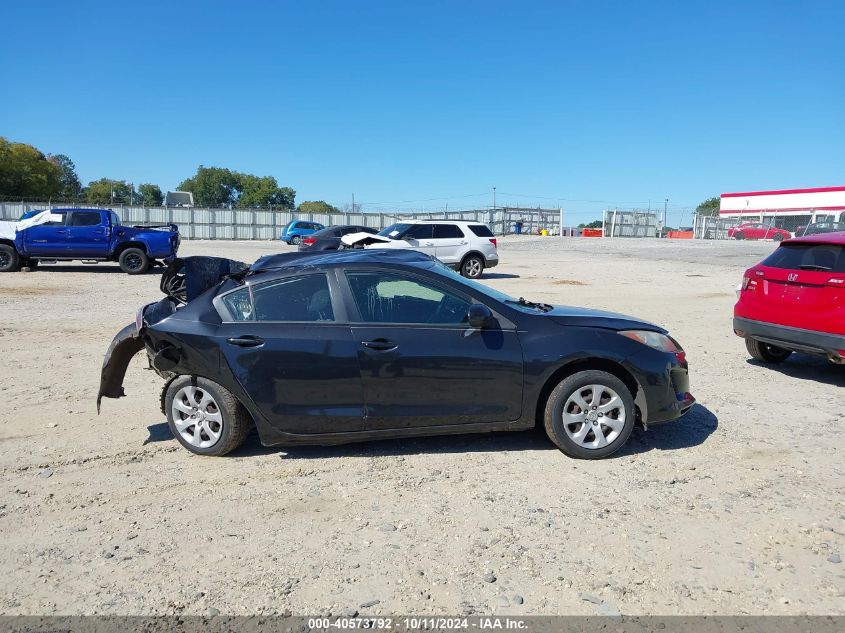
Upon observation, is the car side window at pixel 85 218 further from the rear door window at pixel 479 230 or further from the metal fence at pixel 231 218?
the metal fence at pixel 231 218

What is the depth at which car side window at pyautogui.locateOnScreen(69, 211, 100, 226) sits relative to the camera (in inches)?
747

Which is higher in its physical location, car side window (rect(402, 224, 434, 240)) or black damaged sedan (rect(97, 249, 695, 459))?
car side window (rect(402, 224, 434, 240))

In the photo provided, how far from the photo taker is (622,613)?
296 cm

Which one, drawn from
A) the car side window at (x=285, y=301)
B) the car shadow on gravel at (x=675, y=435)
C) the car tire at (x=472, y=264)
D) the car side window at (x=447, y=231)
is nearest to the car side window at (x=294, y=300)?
the car side window at (x=285, y=301)

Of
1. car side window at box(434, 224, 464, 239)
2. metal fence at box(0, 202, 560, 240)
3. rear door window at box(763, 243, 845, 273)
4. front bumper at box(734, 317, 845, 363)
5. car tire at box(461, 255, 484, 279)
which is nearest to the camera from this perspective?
front bumper at box(734, 317, 845, 363)

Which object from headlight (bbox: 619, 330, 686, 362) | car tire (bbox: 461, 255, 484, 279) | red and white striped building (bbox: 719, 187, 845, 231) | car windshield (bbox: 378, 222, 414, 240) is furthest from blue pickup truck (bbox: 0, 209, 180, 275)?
red and white striped building (bbox: 719, 187, 845, 231)

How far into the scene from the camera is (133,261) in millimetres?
19281

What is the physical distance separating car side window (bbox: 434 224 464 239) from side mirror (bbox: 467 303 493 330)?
15.0 meters

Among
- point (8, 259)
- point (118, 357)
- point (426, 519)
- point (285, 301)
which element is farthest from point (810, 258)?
point (8, 259)

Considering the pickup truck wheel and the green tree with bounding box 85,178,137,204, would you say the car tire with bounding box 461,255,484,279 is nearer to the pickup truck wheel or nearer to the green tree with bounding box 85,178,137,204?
the pickup truck wheel

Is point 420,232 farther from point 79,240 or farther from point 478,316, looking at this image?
point 478,316

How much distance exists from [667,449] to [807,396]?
2559mm

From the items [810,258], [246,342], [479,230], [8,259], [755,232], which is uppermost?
[755,232]

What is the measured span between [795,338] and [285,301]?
5.43m
